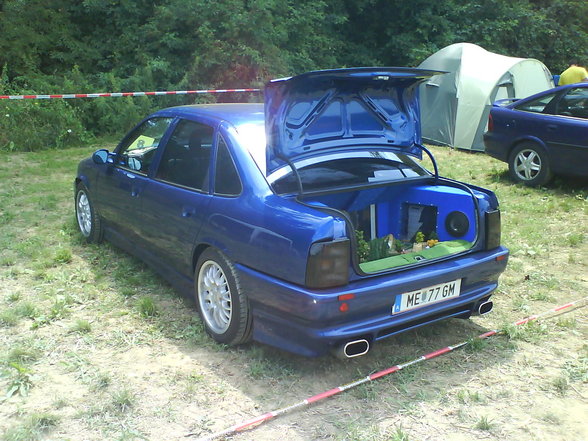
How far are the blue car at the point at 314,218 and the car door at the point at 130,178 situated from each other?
27 millimetres

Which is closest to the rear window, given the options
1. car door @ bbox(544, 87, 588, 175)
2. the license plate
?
the license plate

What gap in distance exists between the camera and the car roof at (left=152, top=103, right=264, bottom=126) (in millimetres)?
4328

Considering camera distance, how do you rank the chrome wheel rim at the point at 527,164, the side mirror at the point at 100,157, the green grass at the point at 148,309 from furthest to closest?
the chrome wheel rim at the point at 527,164, the side mirror at the point at 100,157, the green grass at the point at 148,309

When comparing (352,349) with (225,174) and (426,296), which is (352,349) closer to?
(426,296)

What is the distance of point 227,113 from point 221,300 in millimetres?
1390

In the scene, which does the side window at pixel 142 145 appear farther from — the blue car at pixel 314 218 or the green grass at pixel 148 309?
the green grass at pixel 148 309

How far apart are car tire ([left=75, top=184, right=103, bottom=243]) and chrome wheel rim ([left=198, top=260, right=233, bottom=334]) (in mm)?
2190

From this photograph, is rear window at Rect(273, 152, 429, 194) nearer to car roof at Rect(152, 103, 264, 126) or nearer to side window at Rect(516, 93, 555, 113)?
car roof at Rect(152, 103, 264, 126)

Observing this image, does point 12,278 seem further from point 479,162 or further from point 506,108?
point 479,162

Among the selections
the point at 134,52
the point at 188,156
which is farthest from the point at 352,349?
the point at 134,52

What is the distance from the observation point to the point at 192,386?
3.55 meters

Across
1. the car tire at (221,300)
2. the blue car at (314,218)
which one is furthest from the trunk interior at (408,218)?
the car tire at (221,300)

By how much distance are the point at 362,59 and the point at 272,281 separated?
16.7 m

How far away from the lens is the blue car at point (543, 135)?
322 inches
